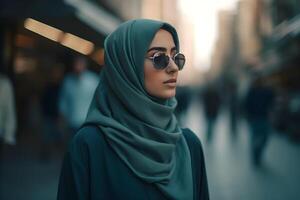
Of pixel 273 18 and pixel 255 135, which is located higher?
pixel 273 18

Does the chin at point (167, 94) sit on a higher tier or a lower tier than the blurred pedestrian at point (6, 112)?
higher

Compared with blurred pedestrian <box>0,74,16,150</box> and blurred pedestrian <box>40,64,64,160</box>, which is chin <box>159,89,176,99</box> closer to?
blurred pedestrian <box>0,74,16,150</box>

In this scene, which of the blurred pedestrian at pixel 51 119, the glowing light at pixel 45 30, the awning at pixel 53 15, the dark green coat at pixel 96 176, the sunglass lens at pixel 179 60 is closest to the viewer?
the dark green coat at pixel 96 176

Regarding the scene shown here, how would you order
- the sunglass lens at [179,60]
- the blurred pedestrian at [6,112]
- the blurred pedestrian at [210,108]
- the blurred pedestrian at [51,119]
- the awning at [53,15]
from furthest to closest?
the blurred pedestrian at [210,108] < the blurred pedestrian at [51,119] < the blurred pedestrian at [6,112] < the awning at [53,15] < the sunglass lens at [179,60]

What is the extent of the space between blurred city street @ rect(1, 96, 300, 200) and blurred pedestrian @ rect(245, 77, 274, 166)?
18.2 inches

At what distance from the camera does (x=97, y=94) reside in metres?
2.18

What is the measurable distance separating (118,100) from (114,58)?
0.48ft

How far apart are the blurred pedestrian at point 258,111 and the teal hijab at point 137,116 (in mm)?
7984

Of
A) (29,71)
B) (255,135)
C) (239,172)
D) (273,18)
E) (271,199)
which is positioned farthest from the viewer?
(273,18)

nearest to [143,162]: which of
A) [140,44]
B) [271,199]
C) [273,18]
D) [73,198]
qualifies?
[73,198]

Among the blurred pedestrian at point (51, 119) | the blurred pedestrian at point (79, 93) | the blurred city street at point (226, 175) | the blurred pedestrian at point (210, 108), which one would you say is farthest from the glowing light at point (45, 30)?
the blurred pedestrian at point (210, 108)

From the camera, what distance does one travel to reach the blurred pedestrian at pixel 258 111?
32.7ft

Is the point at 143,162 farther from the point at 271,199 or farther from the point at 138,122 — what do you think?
the point at 271,199

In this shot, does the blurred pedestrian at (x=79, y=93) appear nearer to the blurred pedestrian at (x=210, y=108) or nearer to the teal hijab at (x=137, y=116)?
the teal hijab at (x=137, y=116)
